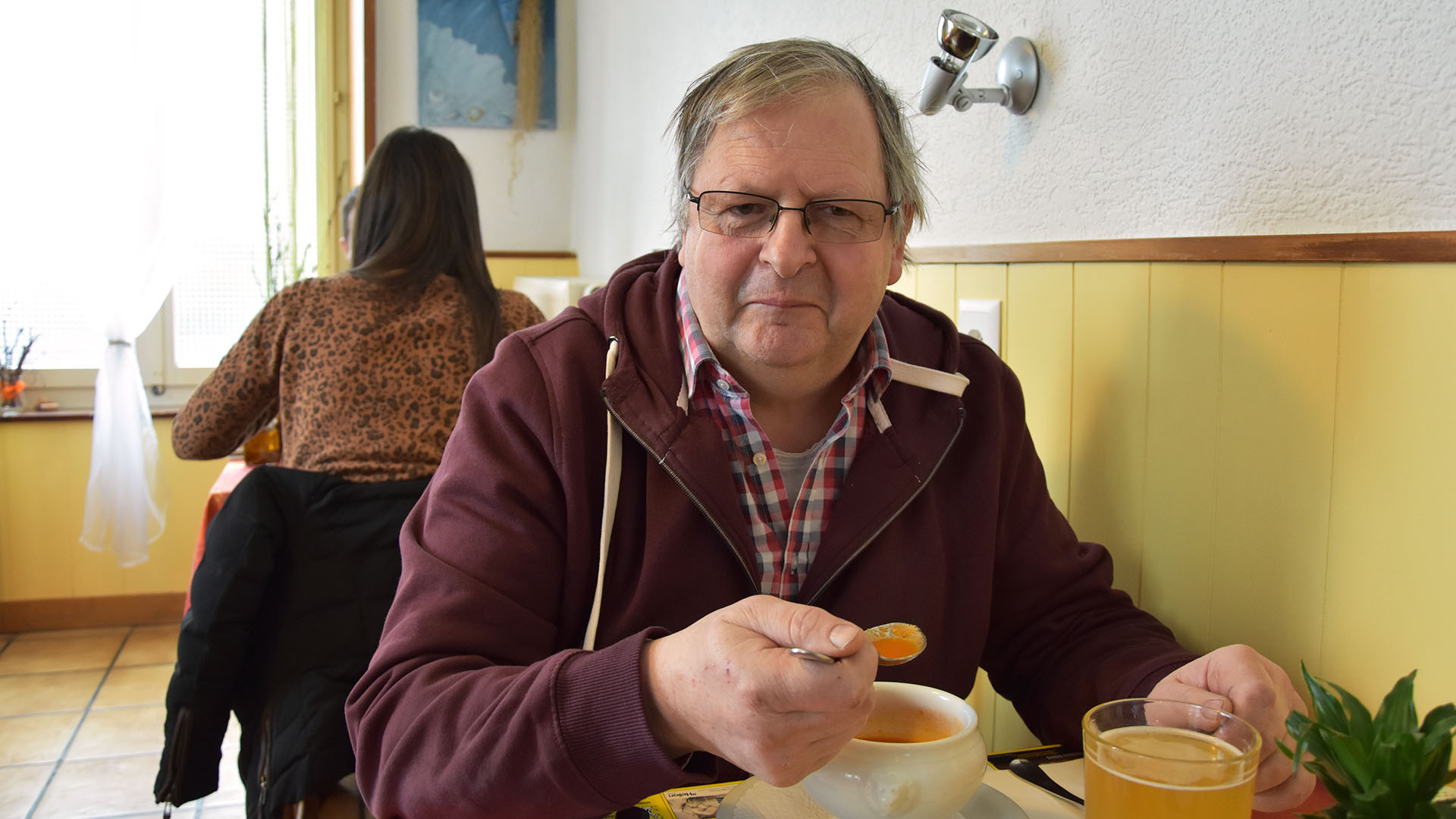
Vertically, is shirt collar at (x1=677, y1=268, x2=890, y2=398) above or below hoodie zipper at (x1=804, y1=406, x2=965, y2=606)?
above

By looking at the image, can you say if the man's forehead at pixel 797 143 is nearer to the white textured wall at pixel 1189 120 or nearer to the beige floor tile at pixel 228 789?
the white textured wall at pixel 1189 120

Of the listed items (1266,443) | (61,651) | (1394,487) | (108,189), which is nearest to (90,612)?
(61,651)

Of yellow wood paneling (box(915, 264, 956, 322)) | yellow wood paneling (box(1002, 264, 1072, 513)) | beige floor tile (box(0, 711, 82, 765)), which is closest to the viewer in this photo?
yellow wood paneling (box(1002, 264, 1072, 513))

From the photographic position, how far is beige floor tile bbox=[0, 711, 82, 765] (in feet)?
9.30

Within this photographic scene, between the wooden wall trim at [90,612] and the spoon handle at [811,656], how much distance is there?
376 cm

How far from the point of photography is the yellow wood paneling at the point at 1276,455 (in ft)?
3.20

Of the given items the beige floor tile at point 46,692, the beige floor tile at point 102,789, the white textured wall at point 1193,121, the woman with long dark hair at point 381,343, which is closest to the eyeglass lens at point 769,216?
the white textured wall at point 1193,121

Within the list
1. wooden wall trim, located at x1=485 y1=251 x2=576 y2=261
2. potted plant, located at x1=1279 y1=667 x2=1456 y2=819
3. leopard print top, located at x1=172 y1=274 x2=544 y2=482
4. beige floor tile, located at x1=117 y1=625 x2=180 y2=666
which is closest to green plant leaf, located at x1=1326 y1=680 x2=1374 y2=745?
potted plant, located at x1=1279 y1=667 x2=1456 y2=819

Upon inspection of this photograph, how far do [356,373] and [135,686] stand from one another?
6.33 feet

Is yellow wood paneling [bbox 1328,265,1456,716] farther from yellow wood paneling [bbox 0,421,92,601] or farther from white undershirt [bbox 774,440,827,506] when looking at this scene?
yellow wood paneling [bbox 0,421,92,601]

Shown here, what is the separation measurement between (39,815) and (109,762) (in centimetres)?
29

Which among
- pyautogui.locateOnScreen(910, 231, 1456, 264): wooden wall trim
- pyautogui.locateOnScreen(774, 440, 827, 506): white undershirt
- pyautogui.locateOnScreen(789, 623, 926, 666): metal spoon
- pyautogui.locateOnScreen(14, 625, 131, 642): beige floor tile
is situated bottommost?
pyautogui.locateOnScreen(14, 625, 131, 642): beige floor tile

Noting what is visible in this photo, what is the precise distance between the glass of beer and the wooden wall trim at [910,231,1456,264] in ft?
1.33

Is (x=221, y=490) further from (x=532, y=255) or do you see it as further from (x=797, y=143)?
(x=532, y=255)
